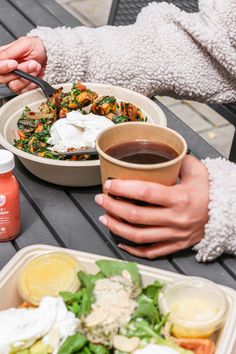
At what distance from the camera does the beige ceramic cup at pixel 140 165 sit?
107 cm

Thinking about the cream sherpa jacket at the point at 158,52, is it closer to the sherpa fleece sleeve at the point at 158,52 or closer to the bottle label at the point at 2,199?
the sherpa fleece sleeve at the point at 158,52

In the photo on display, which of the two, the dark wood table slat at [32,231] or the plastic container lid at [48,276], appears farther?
the dark wood table slat at [32,231]

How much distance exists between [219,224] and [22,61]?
0.66 meters

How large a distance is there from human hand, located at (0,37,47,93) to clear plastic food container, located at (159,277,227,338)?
0.69m

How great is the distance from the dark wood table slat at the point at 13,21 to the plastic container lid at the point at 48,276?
3.23ft

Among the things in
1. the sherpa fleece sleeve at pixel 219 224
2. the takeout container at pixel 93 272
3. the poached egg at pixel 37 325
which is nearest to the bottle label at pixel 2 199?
the takeout container at pixel 93 272

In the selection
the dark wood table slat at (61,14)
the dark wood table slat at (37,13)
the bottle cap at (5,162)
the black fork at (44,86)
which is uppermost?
the bottle cap at (5,162)

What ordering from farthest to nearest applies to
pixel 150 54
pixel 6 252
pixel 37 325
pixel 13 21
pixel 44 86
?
pixel 13 21, pixel 150 54, pixel 44 86, pixel 6 252, pixel 37 325

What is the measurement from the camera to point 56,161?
4.05 ft

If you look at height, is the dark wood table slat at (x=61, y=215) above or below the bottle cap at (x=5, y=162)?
below

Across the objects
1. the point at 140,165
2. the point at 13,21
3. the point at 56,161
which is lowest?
the point at 13,21

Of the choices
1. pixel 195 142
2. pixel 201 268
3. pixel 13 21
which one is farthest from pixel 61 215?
Result: pixel 13 21

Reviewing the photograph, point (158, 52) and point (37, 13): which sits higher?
point (158, 52)

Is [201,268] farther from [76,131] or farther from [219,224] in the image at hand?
[76,131]
